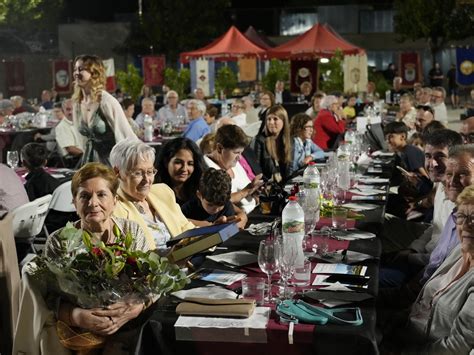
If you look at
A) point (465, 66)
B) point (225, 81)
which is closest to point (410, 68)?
point (225, 81)

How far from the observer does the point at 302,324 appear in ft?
9.16

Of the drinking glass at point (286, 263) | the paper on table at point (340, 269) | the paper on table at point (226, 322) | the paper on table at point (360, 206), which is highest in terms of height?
the drinking glass at point (286, 263)

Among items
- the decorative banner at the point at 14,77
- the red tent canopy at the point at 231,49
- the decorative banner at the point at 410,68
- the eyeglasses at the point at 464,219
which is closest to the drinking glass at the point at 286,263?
the eyeglasses at the point at 464,219

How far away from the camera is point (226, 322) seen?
9.27 ft

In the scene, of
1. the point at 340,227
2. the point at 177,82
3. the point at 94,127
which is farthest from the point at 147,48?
the point at 340,227

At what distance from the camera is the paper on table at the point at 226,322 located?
279 cm

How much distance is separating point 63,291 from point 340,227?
1896mm

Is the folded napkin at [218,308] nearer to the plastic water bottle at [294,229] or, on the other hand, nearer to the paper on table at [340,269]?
the plastic water bottle at [294,229]

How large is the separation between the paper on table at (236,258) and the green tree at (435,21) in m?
28.4

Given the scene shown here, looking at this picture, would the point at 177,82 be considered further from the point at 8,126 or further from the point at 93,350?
the point at 93,350

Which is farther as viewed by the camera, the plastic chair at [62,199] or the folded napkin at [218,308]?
the plastic chair at [62,199]

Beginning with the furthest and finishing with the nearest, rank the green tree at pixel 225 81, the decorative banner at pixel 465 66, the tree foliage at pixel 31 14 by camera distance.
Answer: the tree foliage at pixel 31 14 < the green tree at pixel 225 81 < the decorative banner at pixel 465 66

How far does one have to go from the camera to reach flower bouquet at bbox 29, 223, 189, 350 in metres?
2.91

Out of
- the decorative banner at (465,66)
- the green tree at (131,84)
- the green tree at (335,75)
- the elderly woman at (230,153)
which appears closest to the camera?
the elderly woman at (230,153)
